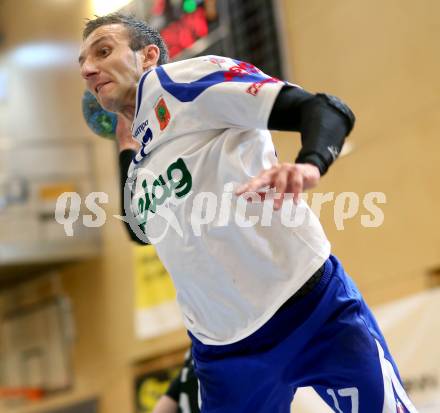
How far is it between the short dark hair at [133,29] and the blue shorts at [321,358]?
887 mm

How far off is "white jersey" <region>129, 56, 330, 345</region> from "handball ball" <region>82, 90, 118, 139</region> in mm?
573

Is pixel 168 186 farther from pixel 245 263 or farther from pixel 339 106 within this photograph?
pixel 339 106

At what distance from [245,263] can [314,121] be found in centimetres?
47

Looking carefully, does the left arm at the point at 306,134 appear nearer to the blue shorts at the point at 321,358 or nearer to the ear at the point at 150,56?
the blue shorts at the point at 321,358

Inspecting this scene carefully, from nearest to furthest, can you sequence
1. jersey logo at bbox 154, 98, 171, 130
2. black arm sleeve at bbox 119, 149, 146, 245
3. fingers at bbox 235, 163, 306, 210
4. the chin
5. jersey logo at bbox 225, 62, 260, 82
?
1. fingers at bbox 235, 163, 306, 210
2. jersey logo at bbox 225, 62, 260, 82
3. jersey logo at bbox 154, 98, 171, 130
4. the chin
5. black arm sleeve at bbox 119, 149, 146, 245

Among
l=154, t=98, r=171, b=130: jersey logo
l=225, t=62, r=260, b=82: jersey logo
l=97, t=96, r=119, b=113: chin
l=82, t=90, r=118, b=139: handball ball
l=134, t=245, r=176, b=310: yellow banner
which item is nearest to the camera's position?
l=225, t=62, r=260, b=82: jersey logo

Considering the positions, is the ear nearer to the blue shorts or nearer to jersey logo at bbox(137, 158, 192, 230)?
jersey logo at bbox(137, 158, 192, 230)

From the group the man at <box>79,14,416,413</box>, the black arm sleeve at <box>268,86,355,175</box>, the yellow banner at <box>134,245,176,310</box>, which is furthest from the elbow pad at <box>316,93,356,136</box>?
the yellow banner at <box>134,245,176,310</box>

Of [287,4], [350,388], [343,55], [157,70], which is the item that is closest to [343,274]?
[350,388]

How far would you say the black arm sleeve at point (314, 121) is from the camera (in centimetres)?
200

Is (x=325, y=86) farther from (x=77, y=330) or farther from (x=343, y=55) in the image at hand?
(x=77, y=330)

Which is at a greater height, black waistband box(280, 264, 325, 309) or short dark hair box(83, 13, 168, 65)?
short dark hair box(83, 13, 168, 65)

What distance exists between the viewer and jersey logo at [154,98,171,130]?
238cm

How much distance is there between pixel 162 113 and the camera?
7.86 feet
